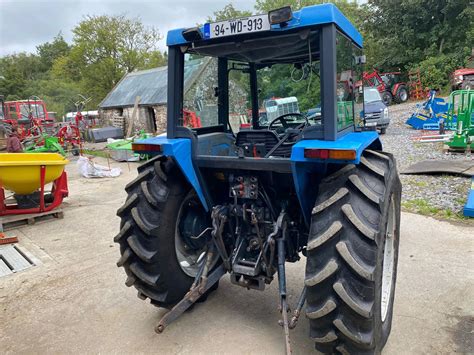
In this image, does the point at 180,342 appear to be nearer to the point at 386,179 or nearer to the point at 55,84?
the point at 386,179

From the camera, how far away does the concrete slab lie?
2.93m

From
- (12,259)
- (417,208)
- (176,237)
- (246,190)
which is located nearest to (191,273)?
(176,237)

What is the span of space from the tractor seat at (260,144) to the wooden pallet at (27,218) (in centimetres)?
478

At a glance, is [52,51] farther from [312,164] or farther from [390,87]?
[312,164]

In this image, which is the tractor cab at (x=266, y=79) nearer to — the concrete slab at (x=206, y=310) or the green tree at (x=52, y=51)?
the concrete slab at (x=206, y=310)

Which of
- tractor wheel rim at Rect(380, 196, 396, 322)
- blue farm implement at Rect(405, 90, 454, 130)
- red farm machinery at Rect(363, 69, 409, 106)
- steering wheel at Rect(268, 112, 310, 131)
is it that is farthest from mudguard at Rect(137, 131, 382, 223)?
red farm machinery at Rect(363, 69, 409, 106)

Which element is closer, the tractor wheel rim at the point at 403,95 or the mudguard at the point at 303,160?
the mudguard at the point at 303,160

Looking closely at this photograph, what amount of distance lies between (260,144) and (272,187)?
37cm

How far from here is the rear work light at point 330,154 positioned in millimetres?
2174

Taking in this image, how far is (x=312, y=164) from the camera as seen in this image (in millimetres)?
2553

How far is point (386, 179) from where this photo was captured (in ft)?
8.23

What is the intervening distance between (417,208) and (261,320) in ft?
12.9

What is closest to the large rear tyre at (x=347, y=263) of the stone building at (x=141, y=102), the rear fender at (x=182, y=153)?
the rear fender at (x=182, y=153)

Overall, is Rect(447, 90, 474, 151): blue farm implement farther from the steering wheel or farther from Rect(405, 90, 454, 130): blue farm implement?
the steering wheel
